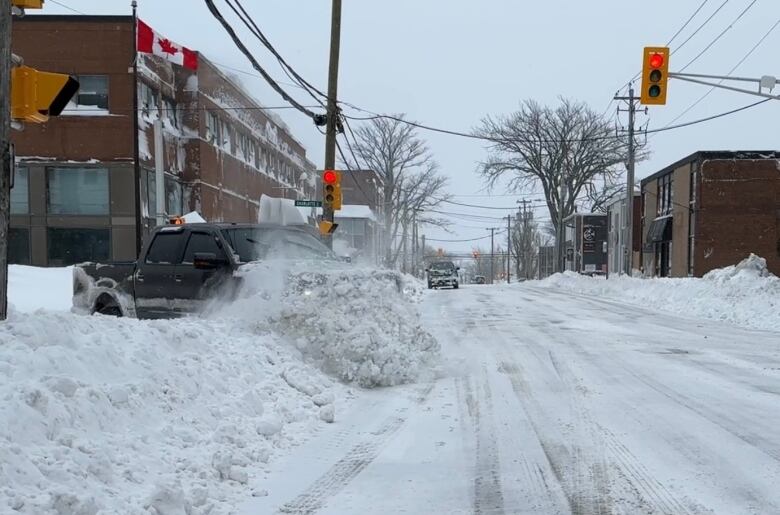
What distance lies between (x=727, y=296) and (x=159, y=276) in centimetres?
1630

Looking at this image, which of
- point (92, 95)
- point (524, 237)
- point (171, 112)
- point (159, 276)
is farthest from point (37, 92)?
point (524, 237)

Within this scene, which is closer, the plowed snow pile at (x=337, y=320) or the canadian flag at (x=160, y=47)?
the plowed snow pile at (x=337, y=320)

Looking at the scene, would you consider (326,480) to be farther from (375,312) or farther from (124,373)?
(375,312)

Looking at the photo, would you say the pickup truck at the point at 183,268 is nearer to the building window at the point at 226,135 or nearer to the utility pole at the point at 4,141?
the utility pole at the point at 4,141

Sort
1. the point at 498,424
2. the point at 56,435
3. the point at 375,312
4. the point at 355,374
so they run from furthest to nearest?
the point at 375,312 → the point at 355,374 → the point at 498,424 → the point at 56,435

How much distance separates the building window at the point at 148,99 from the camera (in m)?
26.5

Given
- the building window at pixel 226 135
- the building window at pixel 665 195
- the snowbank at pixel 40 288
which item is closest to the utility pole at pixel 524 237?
the building window at pixel 665 195

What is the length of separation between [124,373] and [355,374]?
2.94 meters

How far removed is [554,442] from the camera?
17.5 feet

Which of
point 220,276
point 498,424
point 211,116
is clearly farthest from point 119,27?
point 498,424

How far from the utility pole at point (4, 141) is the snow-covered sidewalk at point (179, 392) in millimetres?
390

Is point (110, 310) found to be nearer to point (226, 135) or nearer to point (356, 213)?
point (226, 135)

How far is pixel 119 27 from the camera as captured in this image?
85.7 ft

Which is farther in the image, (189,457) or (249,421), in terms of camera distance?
(249,421)
